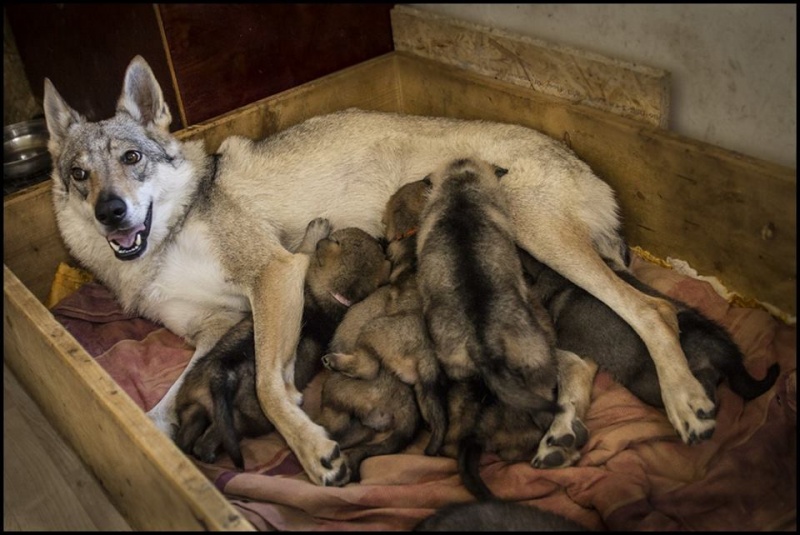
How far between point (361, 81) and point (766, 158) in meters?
Answer: 2.09

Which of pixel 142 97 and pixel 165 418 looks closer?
pixel 165 418

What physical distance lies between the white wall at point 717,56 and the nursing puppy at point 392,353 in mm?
1345

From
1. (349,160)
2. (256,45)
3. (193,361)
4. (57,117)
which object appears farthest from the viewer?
(256,45)

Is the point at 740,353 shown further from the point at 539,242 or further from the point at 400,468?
the point at 400,468

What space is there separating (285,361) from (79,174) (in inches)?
44.7

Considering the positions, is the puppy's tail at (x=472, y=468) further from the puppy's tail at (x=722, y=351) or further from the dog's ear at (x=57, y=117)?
the dog's ear at (x=57, y=117)

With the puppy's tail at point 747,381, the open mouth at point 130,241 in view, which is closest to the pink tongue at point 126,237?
the open mouth at point 130,241

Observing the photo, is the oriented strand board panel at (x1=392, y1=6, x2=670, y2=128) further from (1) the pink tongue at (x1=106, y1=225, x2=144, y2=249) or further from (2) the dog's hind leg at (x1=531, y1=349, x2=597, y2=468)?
(1) the pink tongue at (x1=106, y1=225, x2=144, y2=249)

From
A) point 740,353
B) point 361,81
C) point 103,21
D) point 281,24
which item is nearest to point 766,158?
point 740,353

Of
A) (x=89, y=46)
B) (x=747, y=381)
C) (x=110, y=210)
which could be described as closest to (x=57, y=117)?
(x=110, y=210)

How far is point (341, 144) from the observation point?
11.6ft

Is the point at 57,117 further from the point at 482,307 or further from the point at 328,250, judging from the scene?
the point at 482,307

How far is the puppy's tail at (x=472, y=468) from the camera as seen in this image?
225 cm

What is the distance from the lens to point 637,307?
2.68 meters
